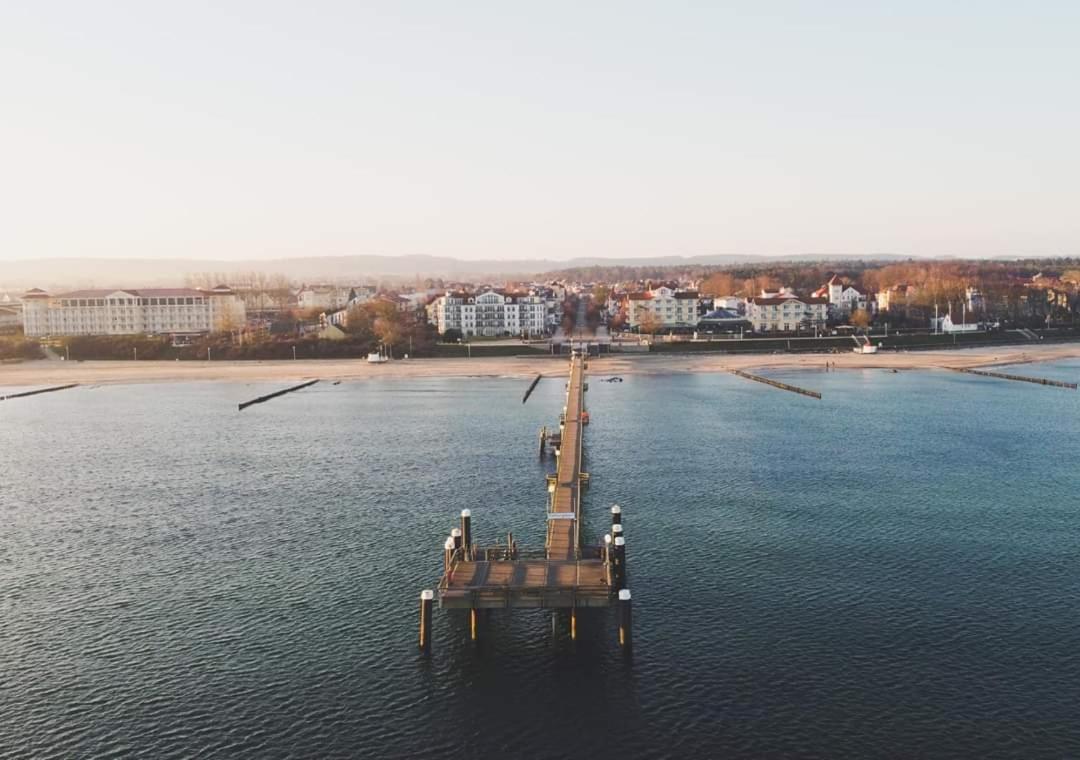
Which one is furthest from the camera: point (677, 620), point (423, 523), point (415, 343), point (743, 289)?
point (743, 289)

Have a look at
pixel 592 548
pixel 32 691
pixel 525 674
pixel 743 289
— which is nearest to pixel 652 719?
pixel 525 674

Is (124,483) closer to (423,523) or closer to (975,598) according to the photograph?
(423,523)

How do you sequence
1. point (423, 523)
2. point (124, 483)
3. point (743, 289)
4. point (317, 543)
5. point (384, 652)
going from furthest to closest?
point (743, 289) → point (124, 483) → point (423, 523) → point (317, 543) → point (384, 652)

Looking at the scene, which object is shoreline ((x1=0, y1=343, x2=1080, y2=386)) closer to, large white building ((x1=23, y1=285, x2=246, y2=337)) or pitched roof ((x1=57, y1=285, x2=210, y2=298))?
large white building ((x1=23, y1=285, x2=246, y2=337))

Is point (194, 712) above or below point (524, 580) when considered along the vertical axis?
below

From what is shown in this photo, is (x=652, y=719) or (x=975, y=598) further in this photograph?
(x=975, y=598)

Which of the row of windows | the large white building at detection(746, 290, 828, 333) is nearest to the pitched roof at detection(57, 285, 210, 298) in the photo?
the row of windows
